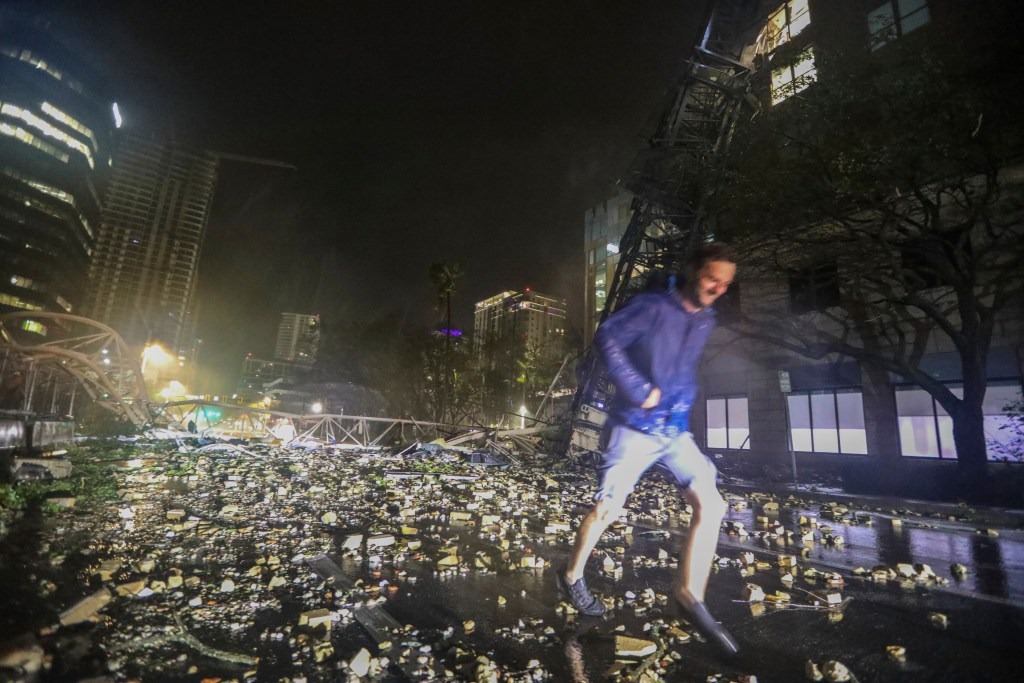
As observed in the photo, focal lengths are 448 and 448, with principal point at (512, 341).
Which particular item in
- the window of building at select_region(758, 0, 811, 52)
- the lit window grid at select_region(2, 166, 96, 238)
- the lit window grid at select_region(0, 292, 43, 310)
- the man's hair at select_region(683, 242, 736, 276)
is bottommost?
the man's hair at select_region(683, 242, 736, 276)

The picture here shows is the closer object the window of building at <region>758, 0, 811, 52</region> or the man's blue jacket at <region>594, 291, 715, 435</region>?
the man's blue jacket at <region>594, 291, 715, 435</region>

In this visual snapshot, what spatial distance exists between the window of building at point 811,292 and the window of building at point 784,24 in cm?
918

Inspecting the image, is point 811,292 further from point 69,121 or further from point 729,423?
point 69,121

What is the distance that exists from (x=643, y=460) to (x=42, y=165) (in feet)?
377

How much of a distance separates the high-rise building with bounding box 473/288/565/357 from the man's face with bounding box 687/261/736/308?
3942 centimetres

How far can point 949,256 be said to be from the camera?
39.2 feet

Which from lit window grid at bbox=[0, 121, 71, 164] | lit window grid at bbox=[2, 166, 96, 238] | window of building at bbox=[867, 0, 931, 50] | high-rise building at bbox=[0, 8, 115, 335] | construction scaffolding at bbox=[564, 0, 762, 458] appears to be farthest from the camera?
lit window grid at bbox=[0, 121, 71, 164]

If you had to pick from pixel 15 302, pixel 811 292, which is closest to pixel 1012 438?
pixel 811 292

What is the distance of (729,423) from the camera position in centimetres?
1809

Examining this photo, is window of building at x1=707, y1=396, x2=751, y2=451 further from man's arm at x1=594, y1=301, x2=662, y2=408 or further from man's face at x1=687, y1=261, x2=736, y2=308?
man's arm at x1=594, y1=301, x2=662, y2=408

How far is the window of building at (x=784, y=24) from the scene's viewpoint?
17.7 meters

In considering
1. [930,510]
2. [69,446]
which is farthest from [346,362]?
[930,510]

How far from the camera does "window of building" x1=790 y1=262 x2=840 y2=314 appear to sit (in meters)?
15.1

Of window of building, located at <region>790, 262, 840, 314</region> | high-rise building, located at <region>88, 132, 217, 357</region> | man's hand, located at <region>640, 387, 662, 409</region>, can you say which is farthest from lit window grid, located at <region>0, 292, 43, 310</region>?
man's hand, located at <region>640, 387, 662, 409</region>
